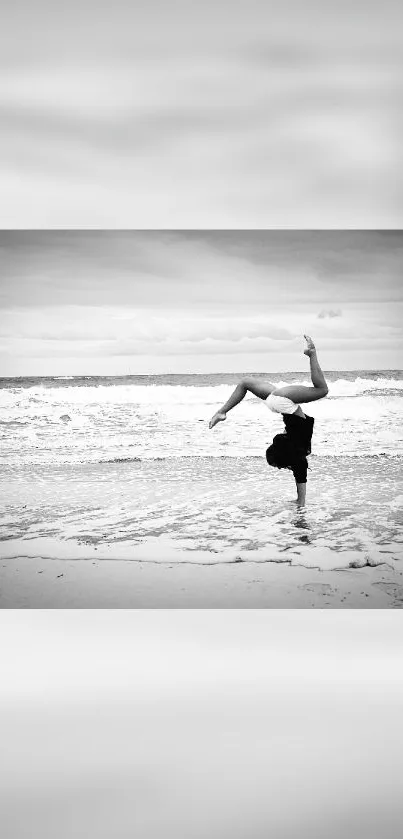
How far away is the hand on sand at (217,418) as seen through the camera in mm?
2801

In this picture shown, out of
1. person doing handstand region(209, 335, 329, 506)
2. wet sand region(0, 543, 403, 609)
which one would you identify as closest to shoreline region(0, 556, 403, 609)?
wet sand region(0, 543, 403, 609)

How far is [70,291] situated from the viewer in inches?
112

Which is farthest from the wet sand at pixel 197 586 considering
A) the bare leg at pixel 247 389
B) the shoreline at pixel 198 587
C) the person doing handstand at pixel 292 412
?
the bare leg at pixel 247 389

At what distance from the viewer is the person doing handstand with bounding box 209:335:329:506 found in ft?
9.04

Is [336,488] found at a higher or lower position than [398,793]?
higher

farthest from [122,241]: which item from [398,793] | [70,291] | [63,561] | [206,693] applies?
[398,793]

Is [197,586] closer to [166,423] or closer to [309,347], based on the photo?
[166,423]

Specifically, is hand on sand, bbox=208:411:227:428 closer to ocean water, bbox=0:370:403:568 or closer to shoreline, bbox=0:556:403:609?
ocean water, bbox=0:370:403:568

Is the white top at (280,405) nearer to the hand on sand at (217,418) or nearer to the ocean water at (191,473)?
the ocean water at (191,473)

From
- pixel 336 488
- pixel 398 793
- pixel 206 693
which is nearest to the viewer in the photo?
pixel 398 793

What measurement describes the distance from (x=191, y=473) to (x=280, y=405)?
395mm

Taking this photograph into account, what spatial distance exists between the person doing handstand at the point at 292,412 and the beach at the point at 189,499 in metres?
0.03
